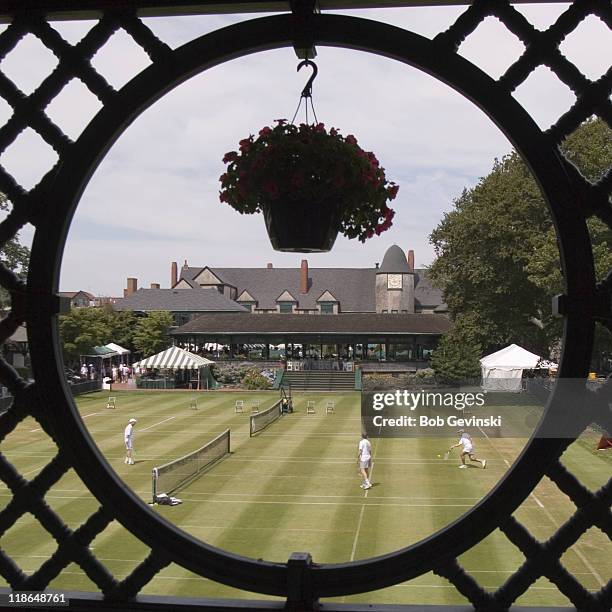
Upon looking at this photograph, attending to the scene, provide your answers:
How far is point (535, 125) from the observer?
248 cm

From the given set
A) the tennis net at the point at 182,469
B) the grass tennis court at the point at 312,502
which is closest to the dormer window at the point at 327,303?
the grass tennis court at the point at 312,502

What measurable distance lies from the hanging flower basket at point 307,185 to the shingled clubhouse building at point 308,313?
156 ft

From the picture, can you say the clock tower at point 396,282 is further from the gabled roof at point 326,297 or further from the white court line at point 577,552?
the white court line at point 577,552

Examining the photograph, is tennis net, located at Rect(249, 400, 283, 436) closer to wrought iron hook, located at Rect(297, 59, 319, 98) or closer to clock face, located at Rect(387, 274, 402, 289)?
wrought iron hook, located at Rect(297, 59, 319, 98)

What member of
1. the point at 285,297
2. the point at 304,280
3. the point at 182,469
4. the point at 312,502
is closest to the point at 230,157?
the point at 312,502

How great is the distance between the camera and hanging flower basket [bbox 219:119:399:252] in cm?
285

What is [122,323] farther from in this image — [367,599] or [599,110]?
[599,110]

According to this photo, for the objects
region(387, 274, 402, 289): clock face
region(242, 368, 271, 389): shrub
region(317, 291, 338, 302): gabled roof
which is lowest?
region(242, 368, 271, 389): shrub

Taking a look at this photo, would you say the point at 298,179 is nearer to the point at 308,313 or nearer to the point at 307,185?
the point at 307,185

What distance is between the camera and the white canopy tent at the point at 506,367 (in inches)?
1313

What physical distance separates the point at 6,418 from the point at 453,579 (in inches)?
66.8

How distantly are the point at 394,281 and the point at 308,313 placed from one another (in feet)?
50.7

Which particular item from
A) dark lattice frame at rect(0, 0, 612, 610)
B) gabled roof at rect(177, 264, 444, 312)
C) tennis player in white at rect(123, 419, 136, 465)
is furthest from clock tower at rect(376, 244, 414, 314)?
dark lattice frame at rect(0, 0, 612, 610)

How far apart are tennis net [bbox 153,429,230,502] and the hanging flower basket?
43.9ft
